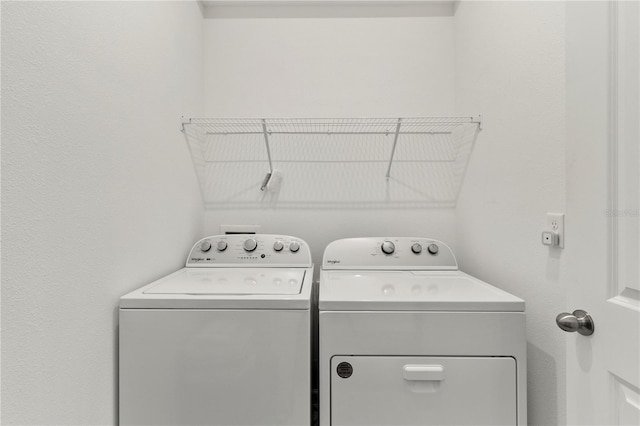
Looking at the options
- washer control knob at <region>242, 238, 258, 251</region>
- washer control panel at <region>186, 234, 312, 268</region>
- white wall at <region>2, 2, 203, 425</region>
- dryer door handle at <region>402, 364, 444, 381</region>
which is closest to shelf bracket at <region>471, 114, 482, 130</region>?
washer control panel at <region>186, 234, 312, 268</region>

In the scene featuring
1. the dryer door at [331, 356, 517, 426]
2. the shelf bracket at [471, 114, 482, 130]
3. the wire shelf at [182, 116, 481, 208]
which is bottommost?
the dryer door at [331, 356, 517, 426]

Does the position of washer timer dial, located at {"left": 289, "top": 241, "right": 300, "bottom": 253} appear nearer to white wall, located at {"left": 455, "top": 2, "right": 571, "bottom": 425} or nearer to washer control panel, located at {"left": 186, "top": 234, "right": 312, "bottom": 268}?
washer control panel, located at {"left": 186, "top": 234, "right": 312, "bottom": 268}

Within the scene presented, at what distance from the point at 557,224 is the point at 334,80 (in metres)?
1.43

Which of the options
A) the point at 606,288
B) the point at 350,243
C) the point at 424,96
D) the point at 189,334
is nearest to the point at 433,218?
the point at 350,243

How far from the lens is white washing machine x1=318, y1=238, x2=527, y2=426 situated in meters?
1.08

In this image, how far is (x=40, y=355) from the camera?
79cm

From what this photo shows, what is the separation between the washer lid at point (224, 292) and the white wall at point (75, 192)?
0.09m

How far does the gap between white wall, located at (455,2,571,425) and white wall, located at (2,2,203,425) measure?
4.91 feet

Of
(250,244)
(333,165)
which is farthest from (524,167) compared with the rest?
(250,244)

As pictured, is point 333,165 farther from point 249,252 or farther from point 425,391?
point 425,391

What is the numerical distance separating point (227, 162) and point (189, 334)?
46.1 inches

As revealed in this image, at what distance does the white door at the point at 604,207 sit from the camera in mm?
693

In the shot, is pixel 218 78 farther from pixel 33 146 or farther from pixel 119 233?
pixel 33 146

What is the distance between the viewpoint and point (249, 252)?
5.71 feet
